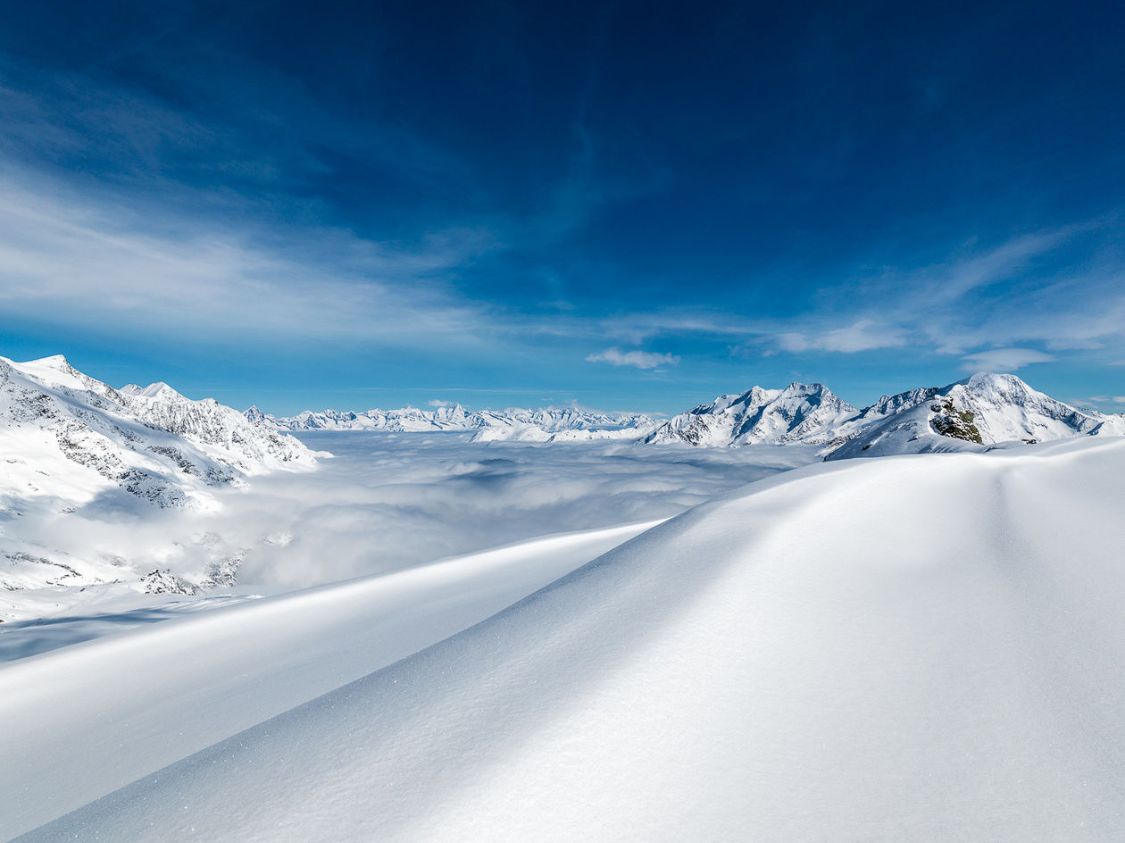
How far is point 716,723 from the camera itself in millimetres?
3100

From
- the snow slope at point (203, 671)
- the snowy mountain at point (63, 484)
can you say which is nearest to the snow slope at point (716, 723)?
the snow slope at point (203, 671)

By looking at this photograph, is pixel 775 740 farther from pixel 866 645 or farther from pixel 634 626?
pixel 866 645

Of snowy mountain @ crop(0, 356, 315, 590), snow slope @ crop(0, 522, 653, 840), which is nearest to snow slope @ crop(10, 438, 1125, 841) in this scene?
snow slope @ crop(0, 522, 653, 840)

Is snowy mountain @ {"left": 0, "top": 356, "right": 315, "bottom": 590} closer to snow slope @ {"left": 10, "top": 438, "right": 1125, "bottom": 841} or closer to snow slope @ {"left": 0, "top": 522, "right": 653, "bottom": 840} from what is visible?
snow slope @ {"left": 0, "top": 522, "right": 653, "bottom": 840}

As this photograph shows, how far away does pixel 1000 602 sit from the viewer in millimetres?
4715

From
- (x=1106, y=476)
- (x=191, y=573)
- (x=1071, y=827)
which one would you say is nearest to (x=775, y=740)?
(x=1071, y=827)

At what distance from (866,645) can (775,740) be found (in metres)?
1.56

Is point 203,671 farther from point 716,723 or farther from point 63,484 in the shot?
point 63,484

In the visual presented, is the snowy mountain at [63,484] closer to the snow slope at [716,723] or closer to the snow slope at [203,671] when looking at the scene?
the snow slope at [203,671]

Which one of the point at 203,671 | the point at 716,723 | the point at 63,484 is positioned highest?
the point at 716,723

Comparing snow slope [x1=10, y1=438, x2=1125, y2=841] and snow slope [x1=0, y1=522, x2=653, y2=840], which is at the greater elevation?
snow slope [x1=10, y1=438, x2=1125, y2=841]

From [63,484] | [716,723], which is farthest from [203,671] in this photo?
[63,484]

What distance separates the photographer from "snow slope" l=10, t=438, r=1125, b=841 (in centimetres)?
249

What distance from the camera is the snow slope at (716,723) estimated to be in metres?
2.49
